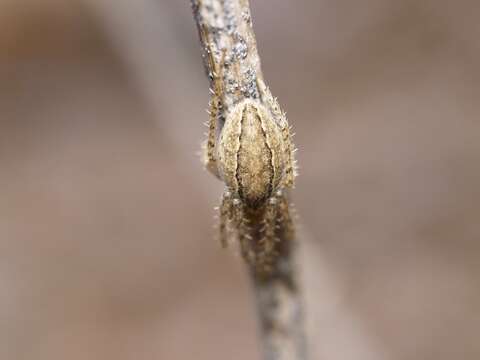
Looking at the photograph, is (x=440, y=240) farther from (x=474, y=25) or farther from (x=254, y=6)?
(x=254, y=6)

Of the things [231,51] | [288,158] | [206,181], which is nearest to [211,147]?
[288,158]

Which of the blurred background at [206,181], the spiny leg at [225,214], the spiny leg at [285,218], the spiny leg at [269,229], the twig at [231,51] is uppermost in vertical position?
the blurred background at [206,181]

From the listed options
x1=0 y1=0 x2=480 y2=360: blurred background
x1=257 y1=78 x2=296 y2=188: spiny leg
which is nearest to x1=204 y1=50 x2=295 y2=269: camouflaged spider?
x1=257 y1=78 x2=296 y2=188: spiny leg

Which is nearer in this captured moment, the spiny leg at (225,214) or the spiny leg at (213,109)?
the spiny leg at (213,109)

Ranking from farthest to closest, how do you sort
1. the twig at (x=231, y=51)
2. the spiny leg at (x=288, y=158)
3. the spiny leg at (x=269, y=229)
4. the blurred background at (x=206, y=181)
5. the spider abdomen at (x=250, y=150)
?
the blurred background at (x=206, y=181) < the spiny leg at (x=269, y=229) < the spiny leg at (x=288, y=158) < the spider abdomen at (x=250, y=150) < the twig at (x=231, y=51)

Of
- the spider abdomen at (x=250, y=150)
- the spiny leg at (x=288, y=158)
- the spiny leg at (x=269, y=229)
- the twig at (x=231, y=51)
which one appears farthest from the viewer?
the spiny leg at (x=269, y=229)

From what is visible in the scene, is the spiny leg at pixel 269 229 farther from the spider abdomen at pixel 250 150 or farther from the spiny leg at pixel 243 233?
the spider abdomen at pixel 250 150

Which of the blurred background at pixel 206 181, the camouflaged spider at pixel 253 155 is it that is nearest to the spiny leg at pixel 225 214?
the camouflaged spider at pixel 253 155

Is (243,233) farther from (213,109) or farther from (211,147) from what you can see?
(213,109)
